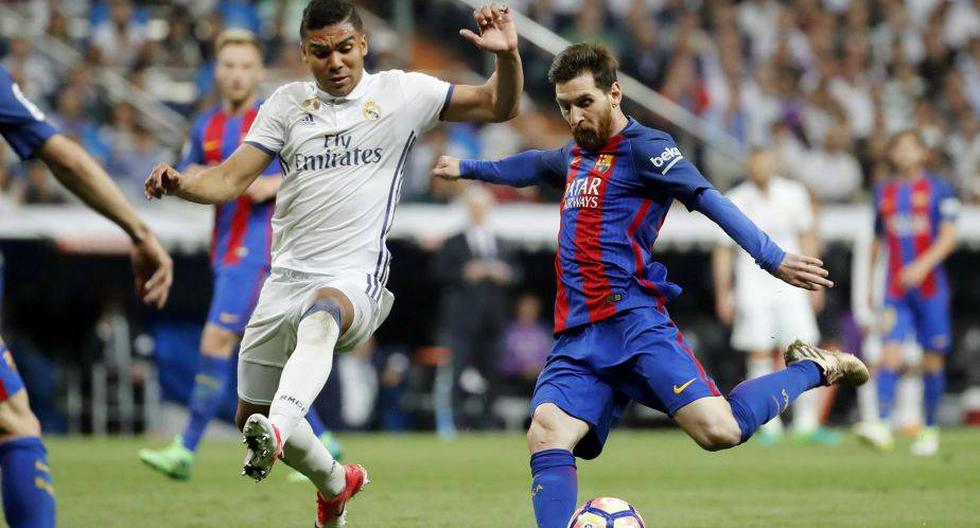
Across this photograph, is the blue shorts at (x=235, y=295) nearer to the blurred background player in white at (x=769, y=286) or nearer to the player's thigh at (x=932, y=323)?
the blurred background player in white at (x=769, y=286)

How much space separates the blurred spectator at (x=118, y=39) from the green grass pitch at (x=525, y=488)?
6.43 m

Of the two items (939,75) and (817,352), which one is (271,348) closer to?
(817,352)

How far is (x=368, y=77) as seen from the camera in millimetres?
7301

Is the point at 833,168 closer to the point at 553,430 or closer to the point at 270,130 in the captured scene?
the point at 270,130

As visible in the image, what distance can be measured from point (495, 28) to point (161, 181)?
1550mm

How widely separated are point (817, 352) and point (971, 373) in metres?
11.9

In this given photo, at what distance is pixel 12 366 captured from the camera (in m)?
5.21

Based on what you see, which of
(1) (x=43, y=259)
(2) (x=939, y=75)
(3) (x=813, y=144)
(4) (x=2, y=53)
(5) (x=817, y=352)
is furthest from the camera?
(2) (x=939, y=75)

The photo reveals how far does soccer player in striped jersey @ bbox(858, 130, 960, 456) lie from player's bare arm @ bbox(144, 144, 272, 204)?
7.46 meters

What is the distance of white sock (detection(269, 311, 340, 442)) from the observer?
20.7 ft

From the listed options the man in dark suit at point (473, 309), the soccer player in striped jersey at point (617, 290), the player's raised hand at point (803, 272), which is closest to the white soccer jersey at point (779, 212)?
the man in dark suit at point (473, 309)

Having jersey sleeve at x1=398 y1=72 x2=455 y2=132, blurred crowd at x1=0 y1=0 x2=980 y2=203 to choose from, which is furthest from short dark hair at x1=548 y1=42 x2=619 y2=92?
blurred crowd at x1=0 y1=0 x2=980 y2=203

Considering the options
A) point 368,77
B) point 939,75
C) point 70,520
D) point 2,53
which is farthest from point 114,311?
point 939,75

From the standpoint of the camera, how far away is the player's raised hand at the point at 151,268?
540 cm
